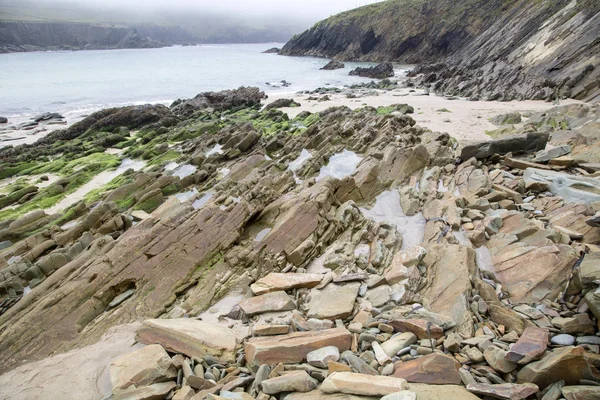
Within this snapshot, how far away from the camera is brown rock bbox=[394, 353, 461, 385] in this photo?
5020 mm

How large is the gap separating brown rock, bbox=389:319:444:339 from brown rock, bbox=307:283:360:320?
140cm

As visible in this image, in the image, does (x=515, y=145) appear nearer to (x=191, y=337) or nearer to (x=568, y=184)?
(x=568, y=184)

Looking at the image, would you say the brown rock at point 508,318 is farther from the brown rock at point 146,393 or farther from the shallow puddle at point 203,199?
the shallow puddle at point 203,199

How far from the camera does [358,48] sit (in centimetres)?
10650

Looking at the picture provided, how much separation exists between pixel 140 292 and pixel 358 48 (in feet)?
367

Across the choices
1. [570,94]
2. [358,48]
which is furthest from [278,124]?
[358,48]

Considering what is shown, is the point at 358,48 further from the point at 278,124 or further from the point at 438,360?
the point at 438,360

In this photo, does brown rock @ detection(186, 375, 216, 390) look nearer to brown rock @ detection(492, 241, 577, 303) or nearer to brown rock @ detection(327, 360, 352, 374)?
brown rock @ detection(327, 360, 352, 374)

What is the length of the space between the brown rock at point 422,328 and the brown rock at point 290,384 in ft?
6.97

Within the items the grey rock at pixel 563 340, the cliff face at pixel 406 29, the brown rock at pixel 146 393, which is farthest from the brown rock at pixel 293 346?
the cliff face at pixel 406 29

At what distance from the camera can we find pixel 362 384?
476 cm

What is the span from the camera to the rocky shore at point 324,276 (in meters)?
5.54

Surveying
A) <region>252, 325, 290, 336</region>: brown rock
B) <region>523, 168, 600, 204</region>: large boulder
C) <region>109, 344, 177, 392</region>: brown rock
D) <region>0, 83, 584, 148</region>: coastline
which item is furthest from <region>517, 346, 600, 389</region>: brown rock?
<region>0, 83, 584, 148</region>: coastline

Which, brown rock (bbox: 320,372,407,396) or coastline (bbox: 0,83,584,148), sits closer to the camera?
brown rock (bbox: 320,372,407,396)
